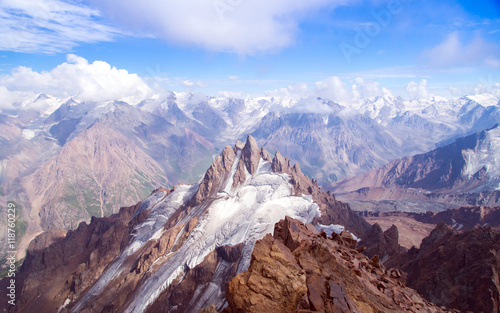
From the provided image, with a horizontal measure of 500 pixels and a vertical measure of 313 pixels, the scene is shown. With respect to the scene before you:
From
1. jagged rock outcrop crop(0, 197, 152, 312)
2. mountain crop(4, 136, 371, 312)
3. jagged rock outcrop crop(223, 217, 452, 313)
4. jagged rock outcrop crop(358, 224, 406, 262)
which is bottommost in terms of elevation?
jagged rock outcrop crop(0, 197, 152, 312)

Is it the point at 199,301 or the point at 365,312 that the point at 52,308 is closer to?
the point at 199,301

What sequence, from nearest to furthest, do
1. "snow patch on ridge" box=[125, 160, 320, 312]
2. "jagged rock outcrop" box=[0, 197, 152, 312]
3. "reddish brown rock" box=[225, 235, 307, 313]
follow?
"reddish brown rock" box=[225, 235, 307, 313] → "snow patch on ridge" box=[125, 160, 320, 312] → "jagged rock outcrop" box=[0, 197, 152, 312]

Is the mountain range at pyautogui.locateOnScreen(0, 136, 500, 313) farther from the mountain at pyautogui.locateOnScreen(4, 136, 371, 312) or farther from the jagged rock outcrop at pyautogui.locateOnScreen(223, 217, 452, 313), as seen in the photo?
the mountain at pyautogui.locateOnScreen(4, 136, 371, 312)

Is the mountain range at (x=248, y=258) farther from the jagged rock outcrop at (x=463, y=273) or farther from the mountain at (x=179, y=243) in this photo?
the mountain at (x=179, y=243)

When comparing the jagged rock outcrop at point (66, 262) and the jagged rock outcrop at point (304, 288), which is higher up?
the jagged rock outcrop at point (304, 288)

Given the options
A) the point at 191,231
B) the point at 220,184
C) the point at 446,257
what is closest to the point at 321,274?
the point at 446,257

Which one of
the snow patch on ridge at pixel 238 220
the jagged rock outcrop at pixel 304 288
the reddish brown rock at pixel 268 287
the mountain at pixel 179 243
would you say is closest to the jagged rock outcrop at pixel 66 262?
the mountain at pixel 179 243

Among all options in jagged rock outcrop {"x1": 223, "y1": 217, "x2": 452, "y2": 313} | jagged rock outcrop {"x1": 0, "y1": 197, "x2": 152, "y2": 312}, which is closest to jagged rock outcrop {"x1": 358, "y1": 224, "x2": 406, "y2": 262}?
jagged rock outcrop {"x1": 223, "y1": 217, "x2": 452, "y2": 313}
